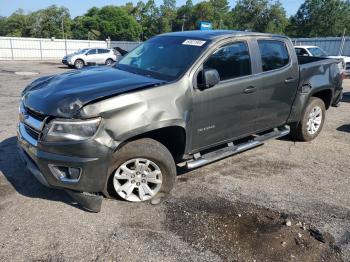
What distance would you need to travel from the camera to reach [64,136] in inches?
130

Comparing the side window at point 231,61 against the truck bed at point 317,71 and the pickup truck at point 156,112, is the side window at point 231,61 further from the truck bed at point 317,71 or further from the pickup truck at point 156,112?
the truck bed at point 317,71

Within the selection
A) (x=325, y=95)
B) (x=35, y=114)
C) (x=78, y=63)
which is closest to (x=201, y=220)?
(x=35, y=114)

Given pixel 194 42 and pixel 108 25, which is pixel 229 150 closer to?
pixel 194 42

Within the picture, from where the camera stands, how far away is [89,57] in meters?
26.2

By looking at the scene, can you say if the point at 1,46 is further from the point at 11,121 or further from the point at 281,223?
the point at 281,223

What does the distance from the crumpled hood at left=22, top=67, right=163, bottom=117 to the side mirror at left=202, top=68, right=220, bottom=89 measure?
0.51 metres

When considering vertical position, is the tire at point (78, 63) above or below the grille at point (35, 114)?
below

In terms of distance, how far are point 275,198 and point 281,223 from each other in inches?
22.3

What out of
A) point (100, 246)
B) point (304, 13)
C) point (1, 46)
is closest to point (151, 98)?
point (100, 246)

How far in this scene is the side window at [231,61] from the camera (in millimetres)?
4344

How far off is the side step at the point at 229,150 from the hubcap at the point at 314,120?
80 centimetres

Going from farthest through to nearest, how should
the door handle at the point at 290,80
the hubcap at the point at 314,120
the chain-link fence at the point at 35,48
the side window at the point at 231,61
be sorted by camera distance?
the chain-link fence at the point at 35,48 → the hubcap at the point at 314,120 → the door handle at the point at 290,80 → the side window at the point at 231,61

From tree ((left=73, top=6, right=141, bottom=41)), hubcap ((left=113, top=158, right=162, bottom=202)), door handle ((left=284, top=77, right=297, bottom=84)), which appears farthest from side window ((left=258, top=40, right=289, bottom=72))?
tree ((left=73, top=6, right=141, bottom=41))

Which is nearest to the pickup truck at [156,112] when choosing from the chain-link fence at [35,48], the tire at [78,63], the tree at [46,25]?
the tire at [78,63]
